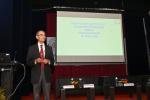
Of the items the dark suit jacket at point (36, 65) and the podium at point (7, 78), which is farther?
the podium at point (7, 78)

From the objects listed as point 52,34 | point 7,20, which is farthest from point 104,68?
point 7,20

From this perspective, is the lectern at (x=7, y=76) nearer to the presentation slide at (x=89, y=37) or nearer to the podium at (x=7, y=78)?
the podium at (x=7, y=78)

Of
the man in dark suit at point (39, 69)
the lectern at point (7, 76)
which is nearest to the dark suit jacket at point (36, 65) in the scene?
the man in dark suit at point (39, 69)

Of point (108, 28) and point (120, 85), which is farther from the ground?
point (108, 28)

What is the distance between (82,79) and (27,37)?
269 cm

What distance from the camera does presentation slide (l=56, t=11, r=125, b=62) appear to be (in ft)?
17.0

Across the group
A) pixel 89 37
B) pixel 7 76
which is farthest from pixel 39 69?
pixel 89 37

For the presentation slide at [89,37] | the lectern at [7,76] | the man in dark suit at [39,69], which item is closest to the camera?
the man in dark suit at [39,69]

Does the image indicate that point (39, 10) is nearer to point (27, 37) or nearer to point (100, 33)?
point (27, 37)

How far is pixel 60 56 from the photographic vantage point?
5133 millimetres

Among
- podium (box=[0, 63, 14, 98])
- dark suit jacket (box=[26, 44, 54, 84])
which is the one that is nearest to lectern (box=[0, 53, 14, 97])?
podium (box=[0, 63, 14, 98])

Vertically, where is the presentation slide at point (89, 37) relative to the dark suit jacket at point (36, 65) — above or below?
above

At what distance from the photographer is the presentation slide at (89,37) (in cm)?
518

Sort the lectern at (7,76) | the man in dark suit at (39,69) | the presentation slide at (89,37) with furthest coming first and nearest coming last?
the presentation slide at (89,37), the lectern at (7,76), the man in dark suit at (39,69)
